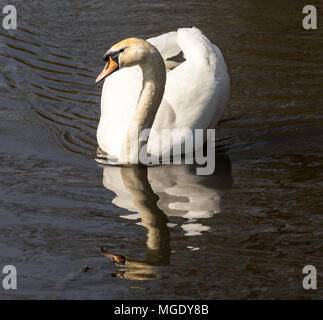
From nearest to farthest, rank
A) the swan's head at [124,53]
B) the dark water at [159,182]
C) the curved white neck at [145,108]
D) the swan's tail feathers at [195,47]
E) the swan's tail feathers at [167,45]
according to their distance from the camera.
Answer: the dark water at [159,182] < the swan's head at [124,53] < the curved white neck at [145,108] < the swan's tail feathers at [195,47] < the swan's tail feathers at [167,45]

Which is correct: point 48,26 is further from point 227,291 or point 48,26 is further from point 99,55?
point 227,291

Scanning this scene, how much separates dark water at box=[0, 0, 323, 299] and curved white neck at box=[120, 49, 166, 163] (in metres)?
0.21

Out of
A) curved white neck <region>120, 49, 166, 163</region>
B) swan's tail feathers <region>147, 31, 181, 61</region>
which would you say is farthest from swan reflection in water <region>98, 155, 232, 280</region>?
swan's tail feathers <region>147, 31, 181, 61</region>

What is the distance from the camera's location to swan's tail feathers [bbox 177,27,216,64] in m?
7.36

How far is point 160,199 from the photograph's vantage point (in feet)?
20.6

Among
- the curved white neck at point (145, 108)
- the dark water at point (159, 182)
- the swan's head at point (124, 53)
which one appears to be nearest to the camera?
the dark water at point (159, 182)

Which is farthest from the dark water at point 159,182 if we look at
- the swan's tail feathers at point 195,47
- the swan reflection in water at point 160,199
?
the swan's tail feathers at point 195,47

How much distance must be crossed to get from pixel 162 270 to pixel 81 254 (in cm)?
53

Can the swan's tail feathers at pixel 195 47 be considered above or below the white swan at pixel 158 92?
above

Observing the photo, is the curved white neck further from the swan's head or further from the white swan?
the swan's head

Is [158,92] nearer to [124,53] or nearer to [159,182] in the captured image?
[124,53]

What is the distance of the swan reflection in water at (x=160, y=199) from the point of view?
5328 millimetres

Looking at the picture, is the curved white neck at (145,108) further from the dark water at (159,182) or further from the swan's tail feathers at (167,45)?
the swan's tail feathers at (167,45)

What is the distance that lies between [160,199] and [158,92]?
948 mm
